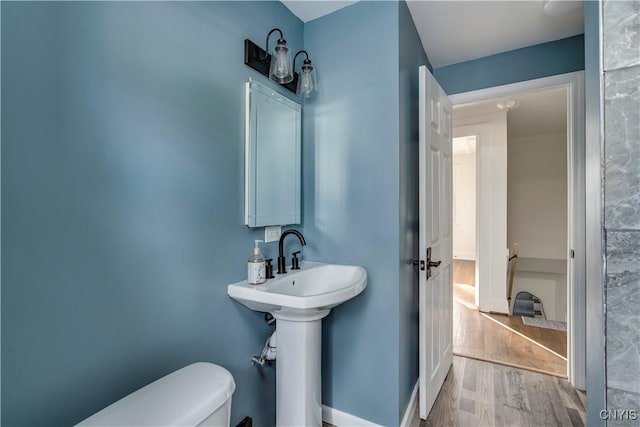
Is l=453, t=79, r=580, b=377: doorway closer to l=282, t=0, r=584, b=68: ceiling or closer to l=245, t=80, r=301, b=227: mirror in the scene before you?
l=282, t=0, r=584, b=68: ceiling

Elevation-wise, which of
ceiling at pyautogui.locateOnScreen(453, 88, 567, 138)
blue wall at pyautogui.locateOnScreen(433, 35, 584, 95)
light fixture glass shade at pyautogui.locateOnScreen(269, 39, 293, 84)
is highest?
ceiling at pyautogui.locateOnScreen(453, 88, 567, 138)

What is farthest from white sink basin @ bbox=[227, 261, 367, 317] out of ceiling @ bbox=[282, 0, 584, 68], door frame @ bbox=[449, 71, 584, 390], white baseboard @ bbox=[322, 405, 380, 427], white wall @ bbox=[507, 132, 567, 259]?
white wall @ bbox=[507, 132, 567, 259]

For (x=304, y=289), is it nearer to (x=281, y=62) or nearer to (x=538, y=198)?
(x=281, y=62)

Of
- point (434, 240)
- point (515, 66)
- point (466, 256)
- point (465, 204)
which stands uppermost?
point (515, 66)

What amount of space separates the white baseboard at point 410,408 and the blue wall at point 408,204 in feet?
0.14

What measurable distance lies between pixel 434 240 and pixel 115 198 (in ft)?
5.40

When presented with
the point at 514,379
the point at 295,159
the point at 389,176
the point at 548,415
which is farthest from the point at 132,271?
the point at 514,379

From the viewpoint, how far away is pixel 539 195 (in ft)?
14.8

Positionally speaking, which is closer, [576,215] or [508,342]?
[576,215]

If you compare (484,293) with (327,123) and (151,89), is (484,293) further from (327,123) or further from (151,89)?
(151,89)

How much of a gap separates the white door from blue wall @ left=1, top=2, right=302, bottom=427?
39.3 inches

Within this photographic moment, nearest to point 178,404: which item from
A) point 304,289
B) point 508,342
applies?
point 304,289

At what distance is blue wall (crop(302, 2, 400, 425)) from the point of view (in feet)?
4.96

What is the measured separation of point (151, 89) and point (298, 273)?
1.02 meters
